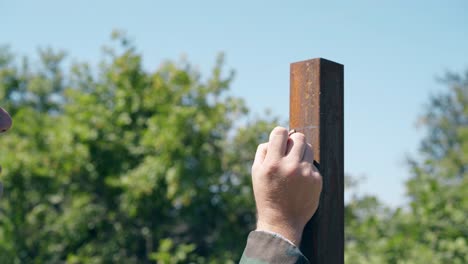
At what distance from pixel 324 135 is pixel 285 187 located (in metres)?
0.33

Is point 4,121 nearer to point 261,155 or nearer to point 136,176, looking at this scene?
point 261,155

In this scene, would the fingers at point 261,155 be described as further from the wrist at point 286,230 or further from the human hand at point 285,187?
the wrist at point 286,230

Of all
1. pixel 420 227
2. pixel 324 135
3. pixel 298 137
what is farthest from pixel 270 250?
pixel 420 227

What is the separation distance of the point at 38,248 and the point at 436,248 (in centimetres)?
375

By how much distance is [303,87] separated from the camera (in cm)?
189

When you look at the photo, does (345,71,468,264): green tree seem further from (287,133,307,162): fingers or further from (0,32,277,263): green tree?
(287,133,307,162): fingers

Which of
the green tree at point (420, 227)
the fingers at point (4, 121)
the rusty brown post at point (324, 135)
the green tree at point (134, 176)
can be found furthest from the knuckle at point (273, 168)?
the green tree at point (134, 176)

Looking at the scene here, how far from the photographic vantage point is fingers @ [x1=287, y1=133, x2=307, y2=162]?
161 centimetres

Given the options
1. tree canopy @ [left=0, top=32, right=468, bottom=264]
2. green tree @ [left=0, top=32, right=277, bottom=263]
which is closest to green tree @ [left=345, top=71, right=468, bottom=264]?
tree canopy @ [left=0, top=32, right=468, bottom=264]

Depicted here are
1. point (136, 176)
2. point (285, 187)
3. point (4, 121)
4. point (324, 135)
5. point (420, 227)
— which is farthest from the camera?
point (136, 176)

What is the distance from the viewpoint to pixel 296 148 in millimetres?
1625

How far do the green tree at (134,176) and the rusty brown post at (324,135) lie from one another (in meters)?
3.80

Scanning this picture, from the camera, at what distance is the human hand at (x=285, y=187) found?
1570 millimetres

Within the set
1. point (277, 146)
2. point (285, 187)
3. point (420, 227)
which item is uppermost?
point (277, 146)
